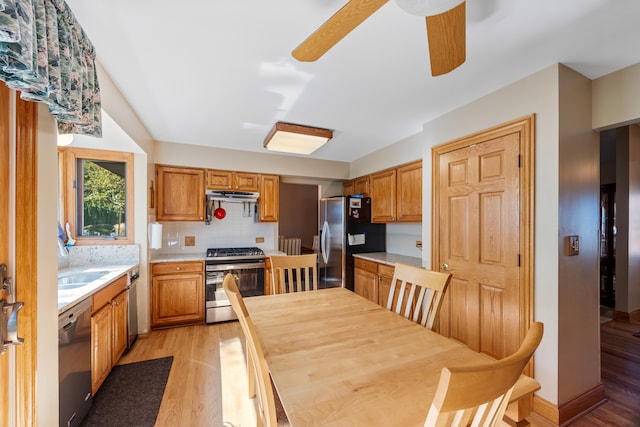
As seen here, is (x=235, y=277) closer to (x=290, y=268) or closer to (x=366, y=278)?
(x=290, y=268)

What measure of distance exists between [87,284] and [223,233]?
1.98 m

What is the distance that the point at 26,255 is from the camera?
1031mm

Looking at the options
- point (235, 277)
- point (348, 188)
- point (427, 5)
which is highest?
point (427, 5)

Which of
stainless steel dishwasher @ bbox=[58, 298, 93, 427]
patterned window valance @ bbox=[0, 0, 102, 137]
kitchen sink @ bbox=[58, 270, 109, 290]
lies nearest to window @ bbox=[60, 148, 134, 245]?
kitchen sink @ bbox=[58, 270, 109, 290]

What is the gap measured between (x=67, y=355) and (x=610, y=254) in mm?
6176

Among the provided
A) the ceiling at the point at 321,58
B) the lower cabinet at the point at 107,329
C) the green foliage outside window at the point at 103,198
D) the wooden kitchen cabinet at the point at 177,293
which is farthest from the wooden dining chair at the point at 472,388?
the green foliage outside window at the point at 103,198

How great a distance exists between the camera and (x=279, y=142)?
114 inches

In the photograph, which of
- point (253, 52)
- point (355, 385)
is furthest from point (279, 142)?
point (355, 385)

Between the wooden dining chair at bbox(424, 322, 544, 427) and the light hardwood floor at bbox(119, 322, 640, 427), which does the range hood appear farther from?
the wooden dining chair at bbox(424, 322, 544, 427)

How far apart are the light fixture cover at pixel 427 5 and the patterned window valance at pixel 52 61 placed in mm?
1193

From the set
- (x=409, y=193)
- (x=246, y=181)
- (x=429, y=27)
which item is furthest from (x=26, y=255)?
(x=409, y=193)

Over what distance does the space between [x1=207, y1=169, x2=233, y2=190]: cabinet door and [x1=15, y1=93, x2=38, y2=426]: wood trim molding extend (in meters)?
2.49

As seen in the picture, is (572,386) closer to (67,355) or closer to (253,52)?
(253,52)

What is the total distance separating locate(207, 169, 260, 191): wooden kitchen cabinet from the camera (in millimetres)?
3568
